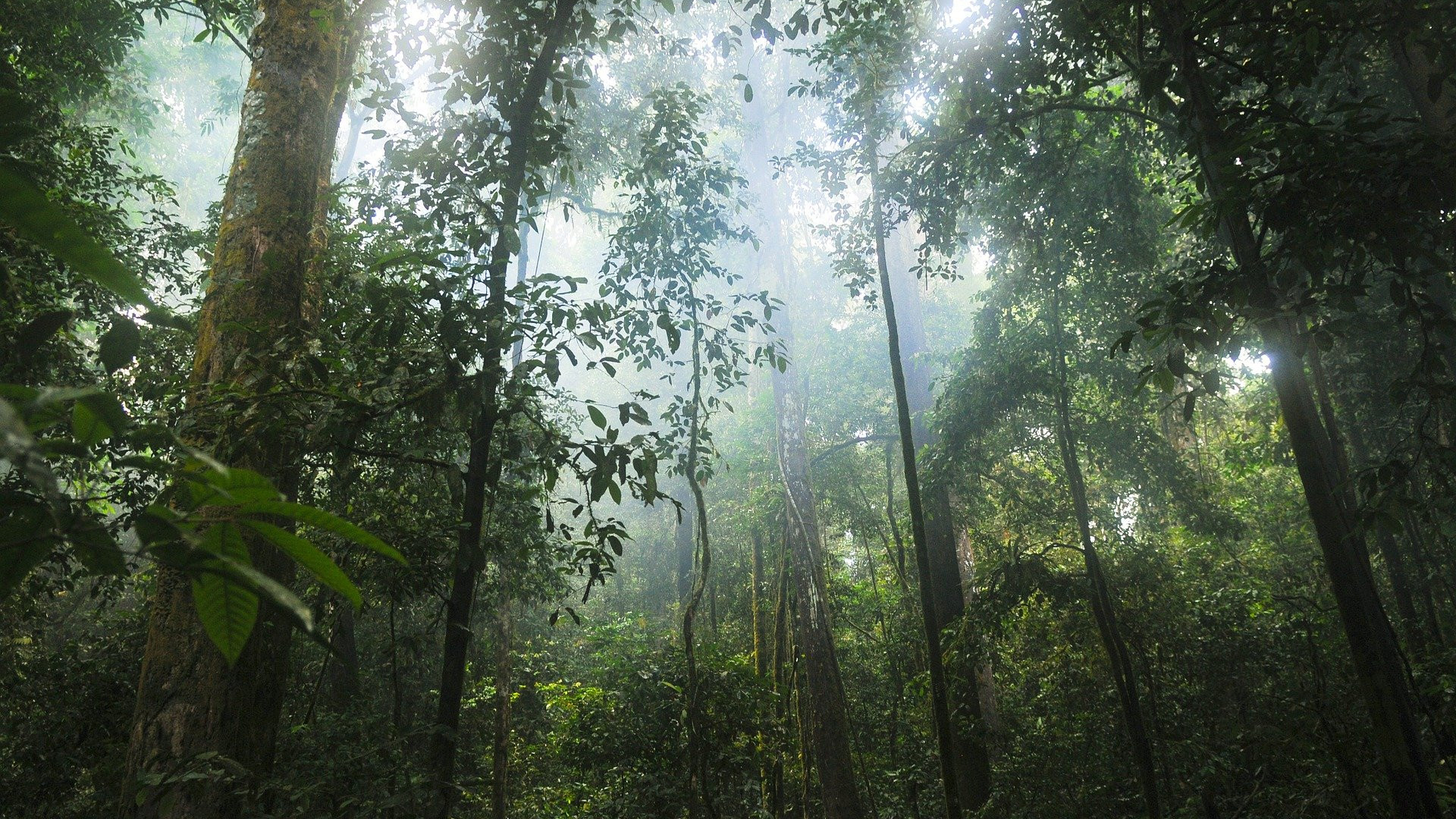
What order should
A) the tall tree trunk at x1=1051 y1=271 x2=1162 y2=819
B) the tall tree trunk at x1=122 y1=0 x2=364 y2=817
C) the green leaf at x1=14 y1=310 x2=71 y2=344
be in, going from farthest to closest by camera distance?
the tall tree trunk at x1=1051 y1=271 x2=1162 y2=819
the tall tree trunk at x1=122 y1=0 x2=364 y2=817
the green leaf at x1=14 y1=310 x2=71 y2=344

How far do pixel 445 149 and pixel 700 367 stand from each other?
219 centimetres

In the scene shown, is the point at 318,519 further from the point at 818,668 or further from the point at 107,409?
the point at 818,668

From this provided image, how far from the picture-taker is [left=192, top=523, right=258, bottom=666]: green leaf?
1.79 feet

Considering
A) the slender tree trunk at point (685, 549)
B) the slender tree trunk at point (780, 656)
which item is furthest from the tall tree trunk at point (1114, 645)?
the slender tree trunk at point (685, 549)

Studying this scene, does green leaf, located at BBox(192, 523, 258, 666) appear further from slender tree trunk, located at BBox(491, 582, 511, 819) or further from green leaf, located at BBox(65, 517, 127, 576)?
slender tree trunk, located at BBox(491, 582, 511, 819)

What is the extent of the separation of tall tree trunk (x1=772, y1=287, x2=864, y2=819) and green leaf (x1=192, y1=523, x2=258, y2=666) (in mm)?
6602

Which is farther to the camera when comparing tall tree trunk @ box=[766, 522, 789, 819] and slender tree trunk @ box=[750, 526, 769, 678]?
slender tree trunk @ box=[750, 526, 769, 678]

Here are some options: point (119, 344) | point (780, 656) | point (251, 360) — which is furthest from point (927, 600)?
point (780, 656)

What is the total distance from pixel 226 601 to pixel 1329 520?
92.0 inches

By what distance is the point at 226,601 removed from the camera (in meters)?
0.58

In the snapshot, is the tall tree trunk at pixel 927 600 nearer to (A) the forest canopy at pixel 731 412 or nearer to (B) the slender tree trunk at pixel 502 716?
(A) the forest canopy at pixel 731 412

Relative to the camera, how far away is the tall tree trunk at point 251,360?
6.97ft

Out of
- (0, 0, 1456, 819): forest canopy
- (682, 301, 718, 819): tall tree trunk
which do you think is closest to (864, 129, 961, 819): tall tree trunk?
(0, 0, 1456, 819): forest canopy

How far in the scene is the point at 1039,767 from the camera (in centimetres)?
650
